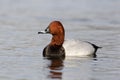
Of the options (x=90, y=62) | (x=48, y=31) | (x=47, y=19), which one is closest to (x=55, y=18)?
(x=47, y=19)

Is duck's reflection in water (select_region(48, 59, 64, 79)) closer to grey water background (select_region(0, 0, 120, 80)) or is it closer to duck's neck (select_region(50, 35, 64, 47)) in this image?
grey water background (select_region(0, 0, 120, 80))

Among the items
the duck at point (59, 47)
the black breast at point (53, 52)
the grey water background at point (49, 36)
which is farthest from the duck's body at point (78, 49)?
the grey water background at point (49, 36)

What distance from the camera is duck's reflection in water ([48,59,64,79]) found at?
10336 mm

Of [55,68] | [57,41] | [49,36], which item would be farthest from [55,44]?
[49,36]

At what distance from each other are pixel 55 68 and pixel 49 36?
569 centimetres

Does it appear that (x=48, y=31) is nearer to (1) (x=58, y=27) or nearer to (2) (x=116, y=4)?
(1) (x=58, y=27)

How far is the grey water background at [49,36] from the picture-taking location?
10695 mm

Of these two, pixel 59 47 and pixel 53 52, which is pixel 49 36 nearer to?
pixel 59 47

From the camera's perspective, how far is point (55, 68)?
1135 centimetres

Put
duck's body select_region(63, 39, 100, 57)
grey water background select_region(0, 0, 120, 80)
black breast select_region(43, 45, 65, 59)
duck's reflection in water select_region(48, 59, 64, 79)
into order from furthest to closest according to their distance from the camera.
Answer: duck's body select_region(63, 39, 100, 57) < black breast select_region(43, 45, 65, 59) < grey water background select_region(0, 0, 120, 80) < duck's reflection in water select_region(48, 59, 64, 79)

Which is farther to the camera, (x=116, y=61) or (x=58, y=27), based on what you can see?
(x=58, y=27)

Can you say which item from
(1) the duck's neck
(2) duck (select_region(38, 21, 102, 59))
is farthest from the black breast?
(1) the duck's neck

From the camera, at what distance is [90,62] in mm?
12195

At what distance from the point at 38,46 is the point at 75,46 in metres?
1.58
